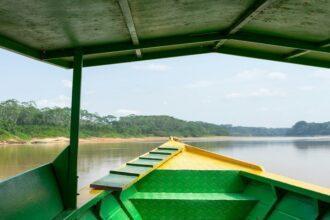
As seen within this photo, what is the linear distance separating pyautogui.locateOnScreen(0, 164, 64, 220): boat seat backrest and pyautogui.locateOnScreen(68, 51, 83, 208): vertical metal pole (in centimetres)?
15

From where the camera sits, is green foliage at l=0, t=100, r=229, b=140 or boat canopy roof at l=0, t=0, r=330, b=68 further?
green foliage at l=0, t=100, r=229, b=140

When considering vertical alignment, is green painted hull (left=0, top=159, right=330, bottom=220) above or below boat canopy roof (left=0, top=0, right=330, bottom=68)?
below

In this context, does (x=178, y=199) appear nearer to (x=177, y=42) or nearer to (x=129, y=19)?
(x=177, y=42)

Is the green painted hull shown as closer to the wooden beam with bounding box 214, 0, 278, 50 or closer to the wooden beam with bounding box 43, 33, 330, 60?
the wooden beam with bounding box 43, 33, 330, 60

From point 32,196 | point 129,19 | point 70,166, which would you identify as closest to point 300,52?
point 129,19

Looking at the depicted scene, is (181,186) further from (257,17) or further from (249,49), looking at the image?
(257,17)

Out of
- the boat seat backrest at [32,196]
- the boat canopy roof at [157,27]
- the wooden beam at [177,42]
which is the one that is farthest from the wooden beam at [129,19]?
the boat seat backrest at [32,196]

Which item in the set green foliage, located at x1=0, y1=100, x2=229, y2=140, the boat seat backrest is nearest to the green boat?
the boat seat backrest

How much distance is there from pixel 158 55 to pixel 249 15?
191 centimetres

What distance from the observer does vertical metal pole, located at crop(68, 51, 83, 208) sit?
3.84 m

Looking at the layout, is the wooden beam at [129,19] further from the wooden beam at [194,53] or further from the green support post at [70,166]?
the green support post at [70,166]

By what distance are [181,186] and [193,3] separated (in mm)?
3267

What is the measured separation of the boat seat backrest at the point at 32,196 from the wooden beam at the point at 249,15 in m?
2.58

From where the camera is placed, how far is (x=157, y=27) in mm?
3645
